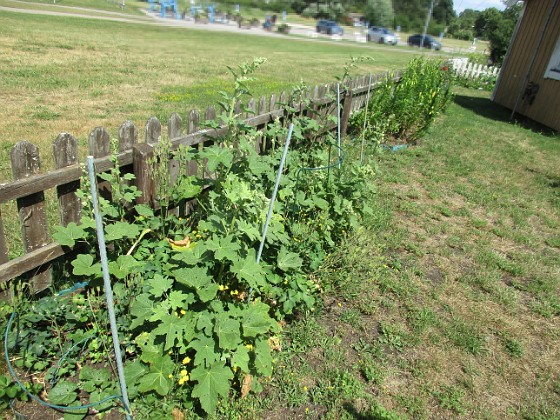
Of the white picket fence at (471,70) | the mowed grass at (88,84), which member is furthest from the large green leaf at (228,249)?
the white picket fence at (471,70)

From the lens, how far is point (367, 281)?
3.24 metres

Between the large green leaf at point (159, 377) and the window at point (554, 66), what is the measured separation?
36.3ft

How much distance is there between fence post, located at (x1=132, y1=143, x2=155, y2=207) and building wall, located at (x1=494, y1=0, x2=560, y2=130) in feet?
33.4

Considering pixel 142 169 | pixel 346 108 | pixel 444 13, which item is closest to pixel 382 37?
pixel 444 13

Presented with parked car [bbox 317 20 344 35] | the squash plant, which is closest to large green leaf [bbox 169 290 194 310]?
the squash plant

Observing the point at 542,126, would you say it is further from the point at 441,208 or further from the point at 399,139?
the point at 441,208

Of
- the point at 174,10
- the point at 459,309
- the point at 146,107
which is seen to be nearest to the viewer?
the point at 459,309

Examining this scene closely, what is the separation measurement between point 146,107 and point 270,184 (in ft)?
15.3

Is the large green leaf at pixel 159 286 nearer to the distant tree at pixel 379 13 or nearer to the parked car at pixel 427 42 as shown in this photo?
the parked car at pixel 427 42

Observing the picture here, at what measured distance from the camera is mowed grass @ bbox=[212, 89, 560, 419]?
7.77ft

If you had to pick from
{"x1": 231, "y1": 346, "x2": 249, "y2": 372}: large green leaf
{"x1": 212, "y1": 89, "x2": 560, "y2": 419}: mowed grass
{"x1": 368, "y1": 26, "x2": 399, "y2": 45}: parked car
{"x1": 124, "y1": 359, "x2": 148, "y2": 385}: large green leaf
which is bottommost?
{"x1": 212, "y1": 89, "x2": 560, "y2": 419}: mowed grass

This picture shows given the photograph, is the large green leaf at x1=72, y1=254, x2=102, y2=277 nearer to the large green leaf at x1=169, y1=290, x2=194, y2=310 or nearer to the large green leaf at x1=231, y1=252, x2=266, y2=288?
the large green leaf at x1=169, y1=290, x2=194, y2=310

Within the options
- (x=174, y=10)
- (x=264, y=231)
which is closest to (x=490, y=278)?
(x=264, y=231)

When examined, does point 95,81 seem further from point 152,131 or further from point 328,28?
point 328,28
